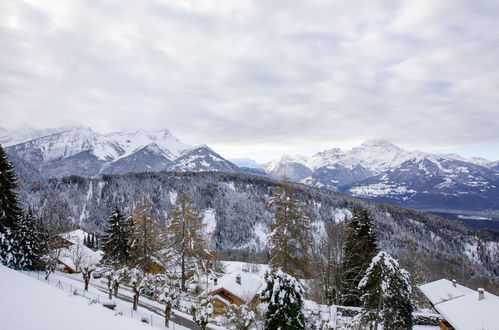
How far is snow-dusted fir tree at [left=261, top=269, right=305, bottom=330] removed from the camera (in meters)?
17.7

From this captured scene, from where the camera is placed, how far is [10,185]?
3534cm

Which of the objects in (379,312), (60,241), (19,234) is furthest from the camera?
(60,241)

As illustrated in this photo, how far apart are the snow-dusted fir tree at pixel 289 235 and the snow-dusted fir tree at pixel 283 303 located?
2913 millimetres

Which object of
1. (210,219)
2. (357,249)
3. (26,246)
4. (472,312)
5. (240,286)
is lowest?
(210,219)

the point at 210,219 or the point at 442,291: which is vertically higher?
the point at 442,291

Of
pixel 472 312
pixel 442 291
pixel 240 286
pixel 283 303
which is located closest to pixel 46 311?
pixel 283 303

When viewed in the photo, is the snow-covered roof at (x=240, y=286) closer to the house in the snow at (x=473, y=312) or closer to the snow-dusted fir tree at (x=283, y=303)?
the house in the snow at (x=473, y=312)

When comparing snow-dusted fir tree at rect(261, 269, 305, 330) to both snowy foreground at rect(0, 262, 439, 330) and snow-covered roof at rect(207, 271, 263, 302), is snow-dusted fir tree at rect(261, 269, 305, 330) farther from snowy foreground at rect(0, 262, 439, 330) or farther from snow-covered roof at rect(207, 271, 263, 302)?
snow-covered roof at rect(207, 271, 263, 302)

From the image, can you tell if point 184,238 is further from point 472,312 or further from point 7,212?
point 472,312

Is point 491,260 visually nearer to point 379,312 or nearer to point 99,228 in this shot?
point 379,312

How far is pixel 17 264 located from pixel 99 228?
14285cm

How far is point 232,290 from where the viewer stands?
4012cm

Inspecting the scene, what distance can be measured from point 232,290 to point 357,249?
17819 millimetres

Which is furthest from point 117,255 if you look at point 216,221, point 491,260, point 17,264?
point 491,260
